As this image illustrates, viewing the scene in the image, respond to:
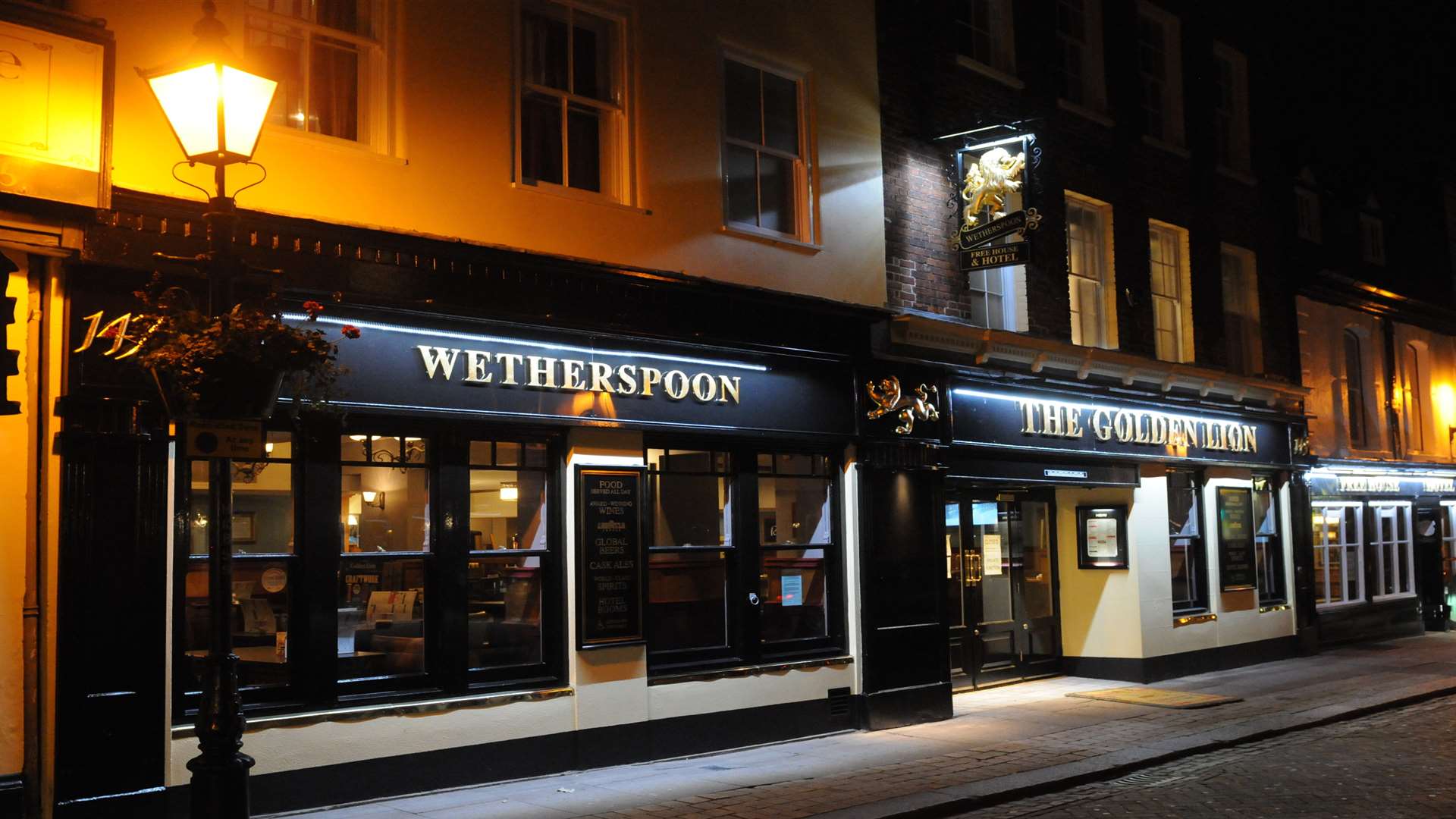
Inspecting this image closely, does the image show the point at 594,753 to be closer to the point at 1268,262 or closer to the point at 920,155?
the point at 920,155

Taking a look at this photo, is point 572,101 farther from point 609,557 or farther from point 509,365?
point 609,557

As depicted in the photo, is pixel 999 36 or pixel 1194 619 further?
pixel 1194 619

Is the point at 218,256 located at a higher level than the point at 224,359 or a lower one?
higher

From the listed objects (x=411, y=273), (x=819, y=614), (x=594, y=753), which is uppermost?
(x=411, y=273)

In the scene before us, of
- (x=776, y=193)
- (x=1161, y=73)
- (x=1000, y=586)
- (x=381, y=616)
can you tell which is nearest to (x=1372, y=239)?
(x=1161, y=73)

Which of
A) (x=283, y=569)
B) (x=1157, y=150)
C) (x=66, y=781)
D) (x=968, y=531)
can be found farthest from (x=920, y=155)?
(x=66, y=781)

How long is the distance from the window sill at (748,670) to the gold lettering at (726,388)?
2421mm

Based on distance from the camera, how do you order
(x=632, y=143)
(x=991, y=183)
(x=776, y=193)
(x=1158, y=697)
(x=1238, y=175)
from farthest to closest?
(x=1238, y=175)
(x=1158, y=697)
(x=991, y=183)
(x=776, y=193)
(x=632, y=143)

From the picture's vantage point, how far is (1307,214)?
2170cm

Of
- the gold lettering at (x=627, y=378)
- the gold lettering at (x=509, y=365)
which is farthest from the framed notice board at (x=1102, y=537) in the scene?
the gold lettering at (x=509, y=365)

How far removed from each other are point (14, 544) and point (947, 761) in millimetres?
7217

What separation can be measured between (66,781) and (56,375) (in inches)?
96.1

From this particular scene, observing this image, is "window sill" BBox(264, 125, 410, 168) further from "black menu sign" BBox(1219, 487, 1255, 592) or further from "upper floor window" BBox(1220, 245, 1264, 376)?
"upper floor window" BBox(1220, 245, 1264, 376)

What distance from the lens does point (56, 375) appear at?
25.6 feet
